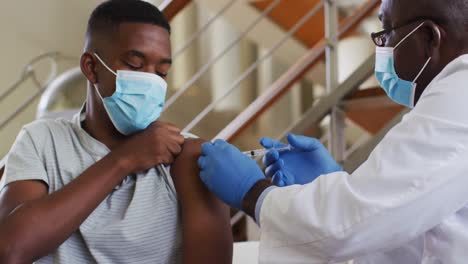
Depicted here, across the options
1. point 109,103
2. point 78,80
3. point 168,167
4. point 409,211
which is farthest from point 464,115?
point 78,80

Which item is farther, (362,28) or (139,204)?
(362,28)

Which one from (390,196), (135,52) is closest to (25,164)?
(135,52)

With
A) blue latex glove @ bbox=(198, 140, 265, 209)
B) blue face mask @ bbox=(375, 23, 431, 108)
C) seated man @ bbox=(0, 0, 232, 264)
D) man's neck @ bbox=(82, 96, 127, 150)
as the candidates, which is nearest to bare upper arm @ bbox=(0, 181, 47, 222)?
seated man @ bbox=(0, 0, 232, 264)

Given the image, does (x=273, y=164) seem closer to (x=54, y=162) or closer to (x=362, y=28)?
(x=54, y=162)

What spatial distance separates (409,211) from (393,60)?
1.34ft

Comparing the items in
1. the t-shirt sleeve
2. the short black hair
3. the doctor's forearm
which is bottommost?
the doctor's forearm

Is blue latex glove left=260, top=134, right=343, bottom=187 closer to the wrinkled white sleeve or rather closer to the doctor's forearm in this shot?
the doctor's forearm

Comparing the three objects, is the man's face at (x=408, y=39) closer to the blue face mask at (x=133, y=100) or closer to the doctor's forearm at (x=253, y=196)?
the doctor's forearm at (x=253, y=196)

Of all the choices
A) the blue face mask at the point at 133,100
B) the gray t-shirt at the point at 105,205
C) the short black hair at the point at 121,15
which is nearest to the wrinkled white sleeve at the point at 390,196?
the gray t-shirt at the point at 105,205

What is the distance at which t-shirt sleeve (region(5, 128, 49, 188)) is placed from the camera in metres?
1.20

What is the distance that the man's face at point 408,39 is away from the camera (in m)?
1.08

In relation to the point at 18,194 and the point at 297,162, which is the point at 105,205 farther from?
the point at 297,162

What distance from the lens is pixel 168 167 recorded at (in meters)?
1.28

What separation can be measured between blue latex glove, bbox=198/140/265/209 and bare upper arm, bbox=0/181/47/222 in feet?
1.15
